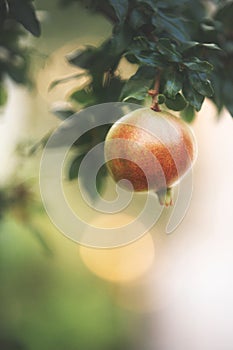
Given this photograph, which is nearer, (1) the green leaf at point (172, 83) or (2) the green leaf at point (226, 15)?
(1) the green leaf at point (172, 83)

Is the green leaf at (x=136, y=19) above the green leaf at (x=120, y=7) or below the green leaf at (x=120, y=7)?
below

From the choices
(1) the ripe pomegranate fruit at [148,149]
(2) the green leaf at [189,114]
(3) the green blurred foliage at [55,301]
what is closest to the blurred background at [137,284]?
(3) the green blurred foliage at [55,301]

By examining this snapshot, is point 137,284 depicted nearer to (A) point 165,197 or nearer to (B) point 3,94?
(B) point 3,94

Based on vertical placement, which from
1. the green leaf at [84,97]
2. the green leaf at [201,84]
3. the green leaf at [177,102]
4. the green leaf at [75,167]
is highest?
the green leaf at [201,84]

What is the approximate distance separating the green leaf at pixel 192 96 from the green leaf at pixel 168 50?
0.03 metres

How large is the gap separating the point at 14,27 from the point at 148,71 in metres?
0.34

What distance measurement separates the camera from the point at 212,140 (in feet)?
8.42

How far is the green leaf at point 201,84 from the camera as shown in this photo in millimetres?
622

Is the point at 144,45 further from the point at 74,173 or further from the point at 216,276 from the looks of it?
the point at 216,276

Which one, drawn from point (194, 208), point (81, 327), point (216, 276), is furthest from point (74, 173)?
point (81, 327)

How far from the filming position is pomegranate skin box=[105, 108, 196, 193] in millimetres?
624

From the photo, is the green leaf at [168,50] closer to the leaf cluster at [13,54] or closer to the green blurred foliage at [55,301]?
the leaf cluster at [13,54]

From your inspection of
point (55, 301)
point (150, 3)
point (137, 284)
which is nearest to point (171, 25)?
point (150, 3)

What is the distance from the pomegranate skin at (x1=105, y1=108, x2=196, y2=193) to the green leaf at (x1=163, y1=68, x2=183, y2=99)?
2 centimetres
